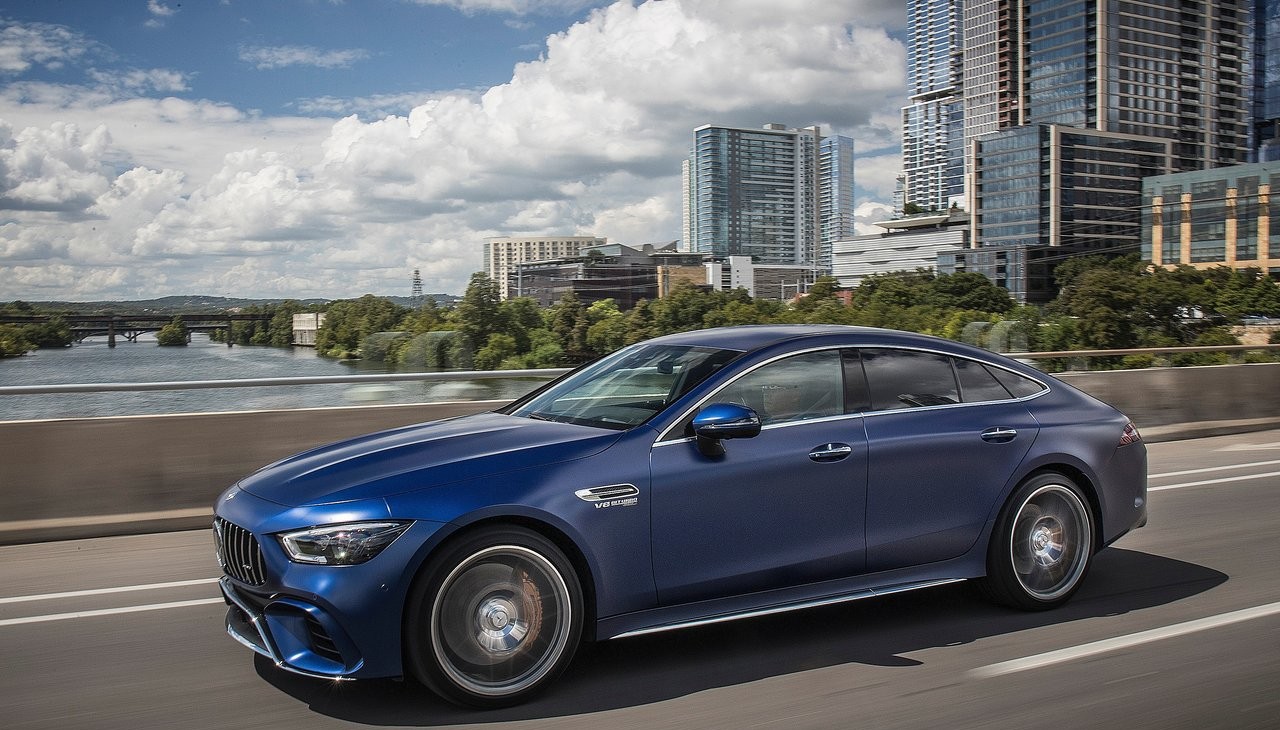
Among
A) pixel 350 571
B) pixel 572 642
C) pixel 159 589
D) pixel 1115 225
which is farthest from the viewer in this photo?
pixel 1115 225

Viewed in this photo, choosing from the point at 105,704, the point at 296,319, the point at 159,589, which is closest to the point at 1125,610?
the point at 105,704

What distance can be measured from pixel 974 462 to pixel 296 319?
444 inches

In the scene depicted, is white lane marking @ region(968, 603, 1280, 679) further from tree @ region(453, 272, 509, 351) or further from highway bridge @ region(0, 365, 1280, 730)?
tree @ region(453, 272, 509, 351)

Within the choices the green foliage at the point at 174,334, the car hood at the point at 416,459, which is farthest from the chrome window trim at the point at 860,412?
the green foliage at the point at 174,334

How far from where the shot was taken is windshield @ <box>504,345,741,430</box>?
4988mm

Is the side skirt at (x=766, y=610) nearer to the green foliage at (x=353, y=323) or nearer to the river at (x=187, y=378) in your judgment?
the river at (x=187, y=378)

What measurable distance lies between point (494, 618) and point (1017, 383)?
3.22 meters

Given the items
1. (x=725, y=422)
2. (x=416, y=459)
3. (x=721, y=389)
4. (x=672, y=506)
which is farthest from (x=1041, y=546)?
(x=416, y=459)

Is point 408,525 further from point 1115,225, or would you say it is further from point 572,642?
point 1115,225

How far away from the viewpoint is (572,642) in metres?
4.46

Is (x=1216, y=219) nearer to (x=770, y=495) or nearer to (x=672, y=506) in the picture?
(x=770, y=495)

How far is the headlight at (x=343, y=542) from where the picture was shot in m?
4.09

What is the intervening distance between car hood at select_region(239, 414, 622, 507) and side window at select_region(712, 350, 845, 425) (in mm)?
713

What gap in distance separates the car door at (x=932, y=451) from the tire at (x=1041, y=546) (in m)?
0.18
